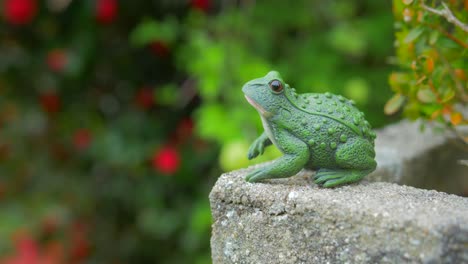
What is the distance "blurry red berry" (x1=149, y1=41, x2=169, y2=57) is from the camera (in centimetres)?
284

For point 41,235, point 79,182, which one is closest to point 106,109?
point 79,182

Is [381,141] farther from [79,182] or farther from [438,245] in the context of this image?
[79,182]

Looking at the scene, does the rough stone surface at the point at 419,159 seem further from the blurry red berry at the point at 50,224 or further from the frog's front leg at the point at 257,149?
the blurry red berry at the point at 50,224

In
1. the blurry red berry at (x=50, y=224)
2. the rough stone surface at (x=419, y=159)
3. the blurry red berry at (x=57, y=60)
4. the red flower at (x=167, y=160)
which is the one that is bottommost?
the blurry red berry at (x=50, y=224)

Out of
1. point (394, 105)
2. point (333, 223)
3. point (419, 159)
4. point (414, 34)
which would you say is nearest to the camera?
point (333, 223)

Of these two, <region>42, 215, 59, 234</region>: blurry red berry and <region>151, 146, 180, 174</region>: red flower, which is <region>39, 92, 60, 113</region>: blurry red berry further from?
<region>151, 146, 180, 174</region>: red flower

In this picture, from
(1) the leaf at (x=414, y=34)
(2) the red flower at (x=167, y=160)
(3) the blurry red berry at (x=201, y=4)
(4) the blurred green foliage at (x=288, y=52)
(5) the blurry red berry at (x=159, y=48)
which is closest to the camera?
(1) the leaf at (x=414, y=34)

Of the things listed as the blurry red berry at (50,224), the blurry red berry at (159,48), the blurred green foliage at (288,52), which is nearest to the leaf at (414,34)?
the blurred green foliage at (288,52)

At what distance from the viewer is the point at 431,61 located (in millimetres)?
1400

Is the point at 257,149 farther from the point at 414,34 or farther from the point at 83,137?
the point at 83,137

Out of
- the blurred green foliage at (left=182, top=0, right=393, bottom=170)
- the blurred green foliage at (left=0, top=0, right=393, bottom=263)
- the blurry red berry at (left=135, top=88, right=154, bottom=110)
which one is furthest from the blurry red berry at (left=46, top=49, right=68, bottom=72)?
the blurred green foliage at (left=182, top=0, right=393, bottom=170)

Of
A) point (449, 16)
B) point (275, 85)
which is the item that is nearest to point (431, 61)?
point (449, 16)

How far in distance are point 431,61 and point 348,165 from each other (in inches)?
14.5

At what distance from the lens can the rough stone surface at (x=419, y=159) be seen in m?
1.59
